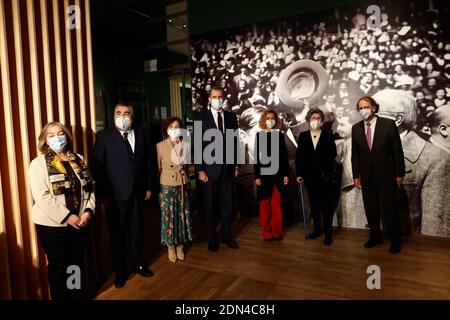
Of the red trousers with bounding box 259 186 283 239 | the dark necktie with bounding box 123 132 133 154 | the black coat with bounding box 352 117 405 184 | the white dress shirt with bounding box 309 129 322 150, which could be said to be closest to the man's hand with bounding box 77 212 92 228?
the dark necktie with bounding box 123 132 133 154

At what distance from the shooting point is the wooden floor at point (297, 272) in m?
2.68

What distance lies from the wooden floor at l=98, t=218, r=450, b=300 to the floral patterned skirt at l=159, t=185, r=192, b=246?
0.91ft

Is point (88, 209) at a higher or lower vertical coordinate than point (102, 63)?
lower

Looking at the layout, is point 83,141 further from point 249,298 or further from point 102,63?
point 102,63

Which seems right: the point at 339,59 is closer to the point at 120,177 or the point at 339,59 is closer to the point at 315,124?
the point at 315,124

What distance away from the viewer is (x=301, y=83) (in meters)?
4.51

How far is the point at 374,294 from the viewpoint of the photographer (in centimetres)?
262

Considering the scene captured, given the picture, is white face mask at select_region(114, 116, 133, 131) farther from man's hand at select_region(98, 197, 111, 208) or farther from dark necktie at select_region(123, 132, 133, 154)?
man's hand at select_region(98, 197, 111, 208)

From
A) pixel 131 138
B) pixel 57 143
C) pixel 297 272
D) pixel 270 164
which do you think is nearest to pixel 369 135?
pixel 270 164

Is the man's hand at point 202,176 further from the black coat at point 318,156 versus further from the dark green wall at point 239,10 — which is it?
the dark green wall at point 239,10

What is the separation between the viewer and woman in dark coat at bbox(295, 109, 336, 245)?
3793mm

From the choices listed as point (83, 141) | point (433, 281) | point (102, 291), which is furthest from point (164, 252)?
point (433, 281)

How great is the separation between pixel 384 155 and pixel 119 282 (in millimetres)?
2872
